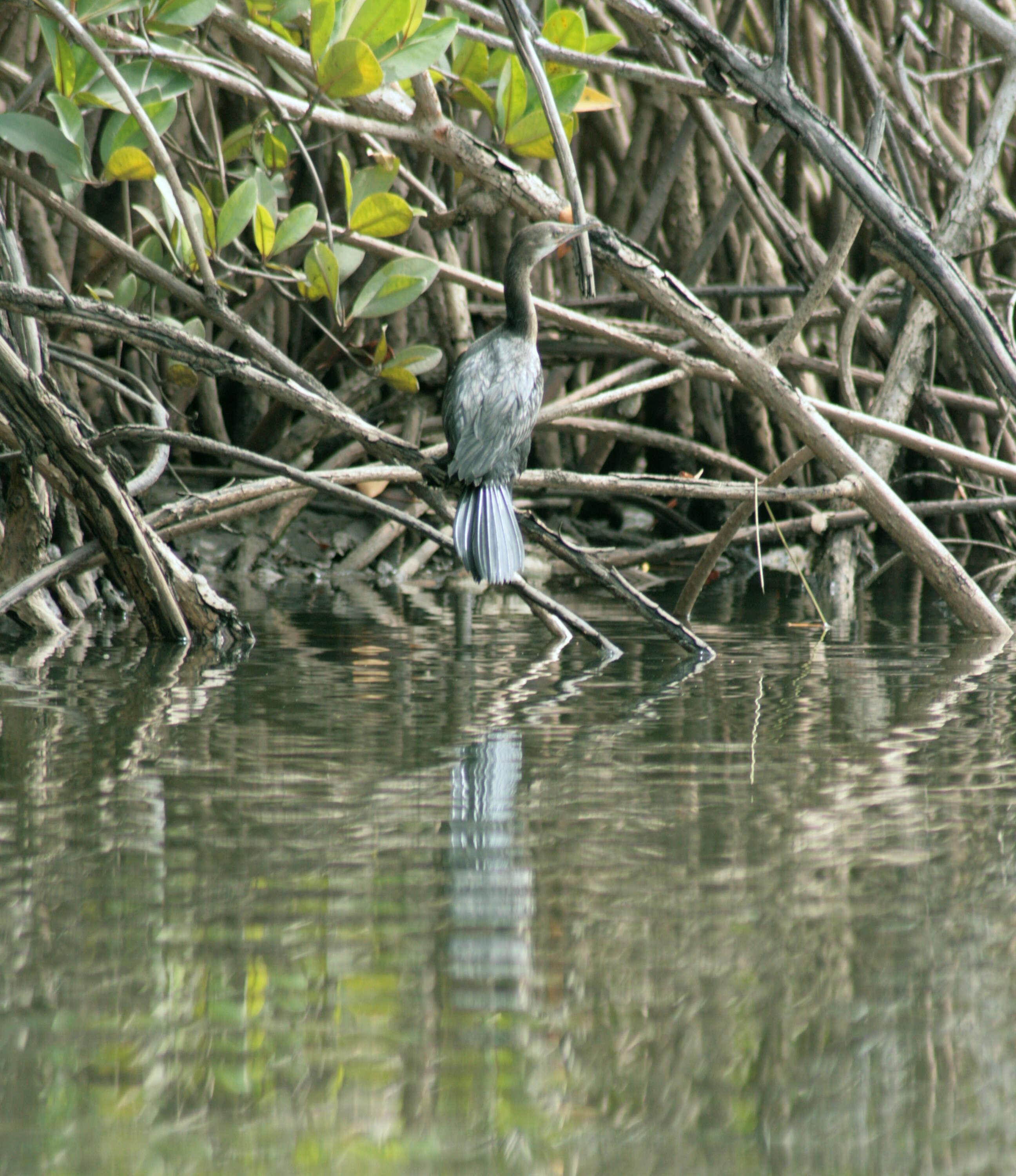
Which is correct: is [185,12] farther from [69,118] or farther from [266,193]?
[266,193]

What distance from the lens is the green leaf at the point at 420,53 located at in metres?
2.96

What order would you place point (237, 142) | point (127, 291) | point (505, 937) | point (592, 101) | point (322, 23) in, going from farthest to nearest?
point (237, 142), point (127, 291), point (592, 101), point (322, 23), point (505, 937)

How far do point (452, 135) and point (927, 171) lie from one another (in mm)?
3248

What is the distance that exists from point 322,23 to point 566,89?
2.09ft

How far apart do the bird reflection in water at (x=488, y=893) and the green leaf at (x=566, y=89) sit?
6.23 feet

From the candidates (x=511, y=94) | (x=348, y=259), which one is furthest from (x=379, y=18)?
(x=348, y=259)

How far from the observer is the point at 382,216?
3.37m

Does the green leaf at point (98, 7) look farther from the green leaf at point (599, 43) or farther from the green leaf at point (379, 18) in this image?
the green leaf at point (599, 43)

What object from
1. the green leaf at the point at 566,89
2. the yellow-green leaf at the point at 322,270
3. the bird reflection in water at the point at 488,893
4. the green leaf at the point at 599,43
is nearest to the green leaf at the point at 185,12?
the yellow-green leaf at the point at 322,270

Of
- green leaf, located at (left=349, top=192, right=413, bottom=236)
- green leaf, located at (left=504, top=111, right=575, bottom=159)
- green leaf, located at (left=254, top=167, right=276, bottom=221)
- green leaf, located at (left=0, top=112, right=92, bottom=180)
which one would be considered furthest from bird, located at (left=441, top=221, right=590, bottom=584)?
green leaf, located at (left=0, top=112, right=92, bottom=180)

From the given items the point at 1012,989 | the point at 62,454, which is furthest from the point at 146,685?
the point at 1012,989

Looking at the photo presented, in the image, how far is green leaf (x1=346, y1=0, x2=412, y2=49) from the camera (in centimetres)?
290

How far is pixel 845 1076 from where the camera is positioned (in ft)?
3.22

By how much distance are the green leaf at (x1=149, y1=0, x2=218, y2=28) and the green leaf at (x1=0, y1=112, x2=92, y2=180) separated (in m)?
0.35
